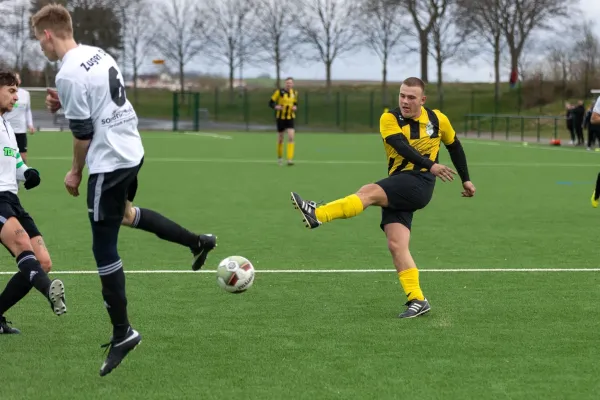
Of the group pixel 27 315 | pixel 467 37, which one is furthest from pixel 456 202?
pixel 467 37

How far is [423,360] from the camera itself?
18.2 feet

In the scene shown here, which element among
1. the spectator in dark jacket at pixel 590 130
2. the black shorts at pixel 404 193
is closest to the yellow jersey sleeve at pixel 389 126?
the black shorts at pixel 404 193

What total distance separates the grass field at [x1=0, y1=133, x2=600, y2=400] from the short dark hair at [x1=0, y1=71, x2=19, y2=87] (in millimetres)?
1635

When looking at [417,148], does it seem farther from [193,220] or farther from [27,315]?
[193,220]

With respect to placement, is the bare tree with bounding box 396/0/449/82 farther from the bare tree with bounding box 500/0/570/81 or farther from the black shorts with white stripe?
the black shorts with white stripe

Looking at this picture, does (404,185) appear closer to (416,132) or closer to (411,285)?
(416,132)

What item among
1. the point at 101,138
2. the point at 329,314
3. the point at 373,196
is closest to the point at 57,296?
the point at 101,138

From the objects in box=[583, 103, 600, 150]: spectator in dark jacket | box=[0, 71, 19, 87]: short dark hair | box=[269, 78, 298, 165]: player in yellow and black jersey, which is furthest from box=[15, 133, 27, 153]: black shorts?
box=[583, 103, 600, 150]: spectator in dark jacket

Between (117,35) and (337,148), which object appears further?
(117,35)

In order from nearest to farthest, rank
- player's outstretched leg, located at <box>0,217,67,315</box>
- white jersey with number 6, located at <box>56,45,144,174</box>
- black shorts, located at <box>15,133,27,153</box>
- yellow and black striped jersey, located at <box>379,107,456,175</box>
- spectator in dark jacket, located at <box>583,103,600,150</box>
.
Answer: white jersey with number 6, located at <box>56,45,144,174</box>
player's outstretched leg, located at <box>0,217,67,315</box>
yellow and black striped jersey, located at <box>379,107,456,175</box>
black shorts, located at <box>15,133,27,153</box>
spectator in dark jacket, located at <box>583,103,600,150</box>

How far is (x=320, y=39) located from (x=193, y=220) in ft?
191

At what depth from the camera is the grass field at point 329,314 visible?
5.14 metres

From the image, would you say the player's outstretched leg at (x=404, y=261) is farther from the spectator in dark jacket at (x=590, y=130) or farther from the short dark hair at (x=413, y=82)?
the spectator in dark jacket at (x=590, y=130)

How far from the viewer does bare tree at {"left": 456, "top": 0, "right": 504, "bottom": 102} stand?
5941 cm
